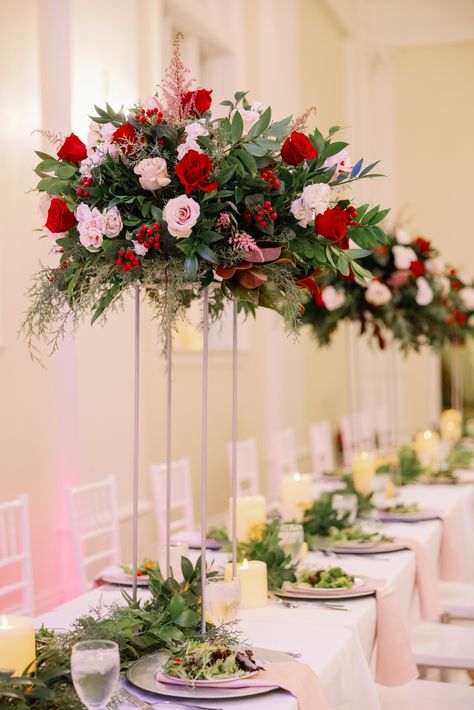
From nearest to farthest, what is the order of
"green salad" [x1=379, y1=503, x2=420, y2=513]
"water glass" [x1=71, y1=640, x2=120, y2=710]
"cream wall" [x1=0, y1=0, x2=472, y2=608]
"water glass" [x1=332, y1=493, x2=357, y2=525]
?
"water glass" [x1=71, y1=640, x2=120, y2=710] → "water glass" [x1=332, y1=493, x2=357, y2=525] → "green salad" [x1=379, y1=503, x2=420, y2=513] → "cream wall" [x1=0, y1=0, x2=472, y2=608]

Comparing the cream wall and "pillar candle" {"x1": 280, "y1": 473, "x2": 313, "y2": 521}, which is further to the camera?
the cream wall

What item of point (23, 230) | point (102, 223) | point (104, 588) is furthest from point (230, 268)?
point (23, 230)

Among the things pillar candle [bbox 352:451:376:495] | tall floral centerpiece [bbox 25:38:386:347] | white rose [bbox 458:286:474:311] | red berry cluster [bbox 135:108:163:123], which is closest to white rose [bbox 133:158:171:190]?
tall floral centerpiece [bbox 25:38:386:347]

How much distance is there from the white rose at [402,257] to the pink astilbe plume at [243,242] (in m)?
2.80

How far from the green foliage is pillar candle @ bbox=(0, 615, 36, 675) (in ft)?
3.42

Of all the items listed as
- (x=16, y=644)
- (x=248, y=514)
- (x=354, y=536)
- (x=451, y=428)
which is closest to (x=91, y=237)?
(x=16, y=644)

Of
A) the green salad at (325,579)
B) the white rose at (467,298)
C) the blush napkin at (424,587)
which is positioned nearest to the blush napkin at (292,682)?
the green salad at (325,579)

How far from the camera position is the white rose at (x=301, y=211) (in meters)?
2.23

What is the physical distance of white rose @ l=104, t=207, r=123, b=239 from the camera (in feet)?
7.08

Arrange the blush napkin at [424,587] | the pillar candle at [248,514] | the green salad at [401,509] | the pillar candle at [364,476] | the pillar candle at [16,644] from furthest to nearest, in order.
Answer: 1. the pillar candle at [364,476]
2. the green salad at [401,509]
3. the blush napkin at [424,587]
4. the pillar candle at [248,514]
5. the pillar candle at [16,644]

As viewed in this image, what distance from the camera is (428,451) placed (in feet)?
18.5

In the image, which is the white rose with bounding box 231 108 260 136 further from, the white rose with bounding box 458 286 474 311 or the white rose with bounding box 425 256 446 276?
the white rose with bounding box 458 286 474 311

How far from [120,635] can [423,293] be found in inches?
126

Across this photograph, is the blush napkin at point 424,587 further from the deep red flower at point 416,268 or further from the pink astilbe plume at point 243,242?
the deep red flower at point 416,268
